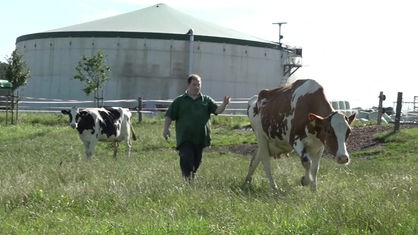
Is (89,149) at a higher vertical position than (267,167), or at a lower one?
lower

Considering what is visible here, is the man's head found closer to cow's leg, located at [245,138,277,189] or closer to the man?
the man

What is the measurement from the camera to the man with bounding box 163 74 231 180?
34.7 ft

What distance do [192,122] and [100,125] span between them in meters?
8.55

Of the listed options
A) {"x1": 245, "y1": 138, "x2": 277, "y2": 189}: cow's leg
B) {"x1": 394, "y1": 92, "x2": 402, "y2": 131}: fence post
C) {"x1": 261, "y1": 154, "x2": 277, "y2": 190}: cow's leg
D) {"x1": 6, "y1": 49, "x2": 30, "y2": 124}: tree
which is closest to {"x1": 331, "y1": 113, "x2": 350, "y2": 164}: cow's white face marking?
{"x1": 261, "y1": 154, "x2": 277, "y2": 190}: cow's leg

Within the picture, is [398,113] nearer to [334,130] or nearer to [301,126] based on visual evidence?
[301,126]

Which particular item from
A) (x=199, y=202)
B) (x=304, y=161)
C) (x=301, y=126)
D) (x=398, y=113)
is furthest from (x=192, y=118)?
(x=398, y=113)

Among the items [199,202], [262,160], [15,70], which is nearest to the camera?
[199,202]

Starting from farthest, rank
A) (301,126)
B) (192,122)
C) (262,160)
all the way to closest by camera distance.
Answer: (262,160) < (192,122) < (301,126)

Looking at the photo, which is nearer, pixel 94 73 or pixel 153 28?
pixel 94 73

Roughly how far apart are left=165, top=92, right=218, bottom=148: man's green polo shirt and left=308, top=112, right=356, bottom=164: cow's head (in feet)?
5.48

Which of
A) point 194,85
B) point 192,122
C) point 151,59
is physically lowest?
point 192,122

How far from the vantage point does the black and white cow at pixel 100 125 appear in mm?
18188

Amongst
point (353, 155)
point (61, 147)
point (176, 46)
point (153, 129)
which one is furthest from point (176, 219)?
point (176, 46)

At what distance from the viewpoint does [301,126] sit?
10.2 meters
